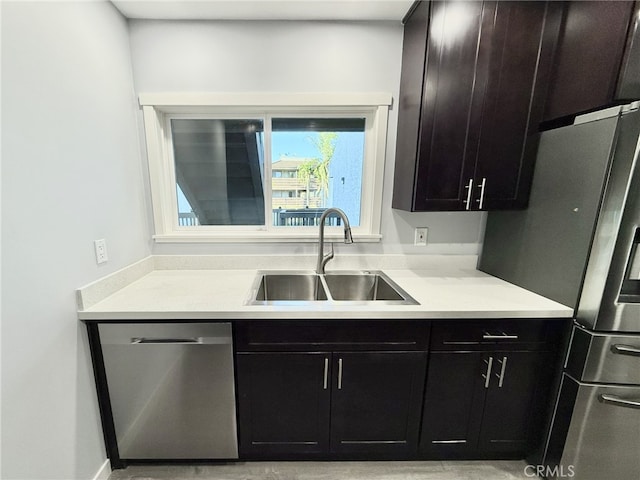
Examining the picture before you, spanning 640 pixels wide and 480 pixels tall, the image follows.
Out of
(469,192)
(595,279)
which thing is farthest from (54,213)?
(595,279)

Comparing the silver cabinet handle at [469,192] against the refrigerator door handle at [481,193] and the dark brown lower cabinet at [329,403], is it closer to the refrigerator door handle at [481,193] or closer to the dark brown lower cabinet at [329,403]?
the refrigerator door handle at [481,193]

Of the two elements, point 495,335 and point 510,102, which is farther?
point 510,102

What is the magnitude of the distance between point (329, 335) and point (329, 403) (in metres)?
0.38

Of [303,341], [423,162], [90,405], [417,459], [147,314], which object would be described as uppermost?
[423,162]

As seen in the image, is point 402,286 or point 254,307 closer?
point 254,307

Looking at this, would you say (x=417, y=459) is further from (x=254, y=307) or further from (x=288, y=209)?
(x=288, y=209)

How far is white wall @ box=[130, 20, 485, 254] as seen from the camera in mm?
1573

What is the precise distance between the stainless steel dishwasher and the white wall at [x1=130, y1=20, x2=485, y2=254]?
4.69ft

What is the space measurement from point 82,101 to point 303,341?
59.1 inches

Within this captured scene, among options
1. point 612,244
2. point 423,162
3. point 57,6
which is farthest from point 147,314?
point 612,244

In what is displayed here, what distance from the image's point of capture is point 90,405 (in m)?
1.24

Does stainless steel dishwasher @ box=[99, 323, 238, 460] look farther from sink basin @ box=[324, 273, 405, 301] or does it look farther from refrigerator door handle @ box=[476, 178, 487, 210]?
refrigerator door handle @ box=[476, 178, 487, 210]

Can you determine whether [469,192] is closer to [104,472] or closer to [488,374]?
[488,374]

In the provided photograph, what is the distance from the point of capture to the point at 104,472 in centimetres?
133
